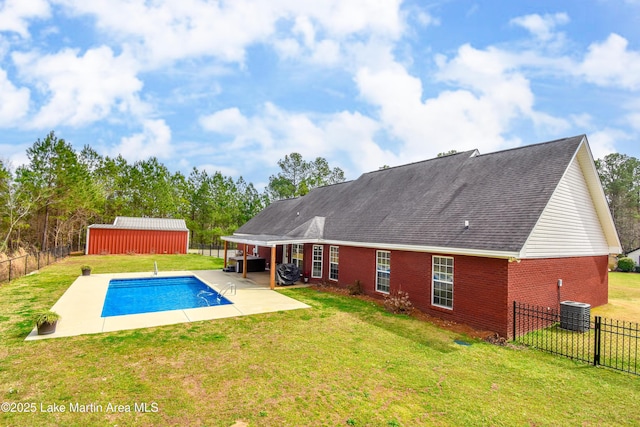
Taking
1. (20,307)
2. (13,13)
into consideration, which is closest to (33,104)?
(13,13)

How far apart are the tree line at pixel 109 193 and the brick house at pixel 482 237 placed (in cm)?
2563

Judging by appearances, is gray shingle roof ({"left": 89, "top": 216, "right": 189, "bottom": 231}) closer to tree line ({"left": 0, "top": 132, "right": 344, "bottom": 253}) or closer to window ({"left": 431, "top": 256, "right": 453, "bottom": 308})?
tree line ({"left": 0, "top": 132, "right": 344, "bottom": 253})

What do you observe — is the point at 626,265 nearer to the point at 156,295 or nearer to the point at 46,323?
the point at 156,295

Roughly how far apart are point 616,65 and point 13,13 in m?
21.9

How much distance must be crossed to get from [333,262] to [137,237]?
92.1 ft

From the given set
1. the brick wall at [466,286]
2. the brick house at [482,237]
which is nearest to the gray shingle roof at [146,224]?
the brick house at [482,237]

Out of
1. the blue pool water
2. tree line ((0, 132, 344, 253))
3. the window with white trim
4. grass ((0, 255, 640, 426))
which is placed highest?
tree line ((0, 132, 344, 253))

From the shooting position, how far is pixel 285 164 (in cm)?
6175

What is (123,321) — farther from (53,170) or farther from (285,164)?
(285,164)

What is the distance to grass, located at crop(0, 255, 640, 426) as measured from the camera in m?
5.31

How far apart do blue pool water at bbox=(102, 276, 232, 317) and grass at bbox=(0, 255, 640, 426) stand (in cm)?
306

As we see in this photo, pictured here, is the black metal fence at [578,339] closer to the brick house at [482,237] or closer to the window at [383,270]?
the brick house at [482,237]

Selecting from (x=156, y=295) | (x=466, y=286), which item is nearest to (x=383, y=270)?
(x=466, y=286)

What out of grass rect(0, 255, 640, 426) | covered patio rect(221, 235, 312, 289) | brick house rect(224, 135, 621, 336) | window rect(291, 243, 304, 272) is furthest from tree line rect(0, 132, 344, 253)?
brick house rect(224, 135, 621, 336)
